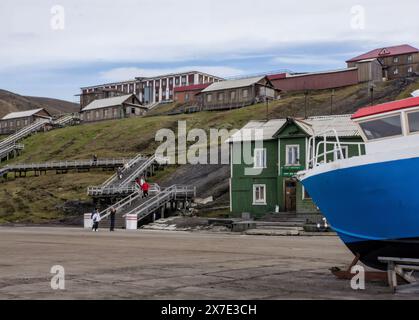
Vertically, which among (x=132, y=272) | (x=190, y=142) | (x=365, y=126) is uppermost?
(x=190, y=142)

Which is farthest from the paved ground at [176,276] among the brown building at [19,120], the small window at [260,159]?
the brown building at [19,120]

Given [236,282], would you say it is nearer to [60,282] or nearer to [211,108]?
[60,282]

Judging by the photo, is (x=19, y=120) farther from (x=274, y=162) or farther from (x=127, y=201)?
(x=274, y=162)

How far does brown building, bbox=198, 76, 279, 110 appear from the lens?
10825 centimetres

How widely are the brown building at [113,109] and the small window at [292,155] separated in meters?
82.1

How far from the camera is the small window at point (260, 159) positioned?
48281 millimetres

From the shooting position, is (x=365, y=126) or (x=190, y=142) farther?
(x=190, y=142)

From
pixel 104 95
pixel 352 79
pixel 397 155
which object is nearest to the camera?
pixel 397 155

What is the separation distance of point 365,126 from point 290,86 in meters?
109

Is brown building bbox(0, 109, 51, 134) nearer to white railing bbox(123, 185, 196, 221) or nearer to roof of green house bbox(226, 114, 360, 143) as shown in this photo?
white railing bbox(123, 185, 196, 221)

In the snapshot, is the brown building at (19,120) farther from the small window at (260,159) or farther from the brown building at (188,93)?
the small window at (260,159)

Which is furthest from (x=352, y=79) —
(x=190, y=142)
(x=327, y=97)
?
(x=190, y=142)
